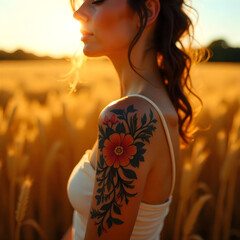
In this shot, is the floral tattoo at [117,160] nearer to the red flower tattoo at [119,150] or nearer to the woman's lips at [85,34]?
the red flower tattoo at [119,150]

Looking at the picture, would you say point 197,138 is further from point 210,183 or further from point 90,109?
point 90,109

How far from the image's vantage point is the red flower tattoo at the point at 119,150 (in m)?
0.79

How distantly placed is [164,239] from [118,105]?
1.39 m

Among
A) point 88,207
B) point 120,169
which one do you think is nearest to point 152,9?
point 120,169

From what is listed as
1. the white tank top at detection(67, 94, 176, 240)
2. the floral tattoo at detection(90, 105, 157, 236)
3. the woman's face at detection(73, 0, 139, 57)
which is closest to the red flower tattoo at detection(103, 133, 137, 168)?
the floral tattoo at detection(90, 105, 157, 236)

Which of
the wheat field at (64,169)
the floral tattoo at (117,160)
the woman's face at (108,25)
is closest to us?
the floral tattoo at (117,160)

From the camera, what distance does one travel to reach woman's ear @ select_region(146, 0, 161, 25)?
931 millimetres

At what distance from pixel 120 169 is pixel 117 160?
24 mm

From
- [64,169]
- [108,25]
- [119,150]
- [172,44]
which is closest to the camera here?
[119,150]

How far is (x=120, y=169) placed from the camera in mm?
789

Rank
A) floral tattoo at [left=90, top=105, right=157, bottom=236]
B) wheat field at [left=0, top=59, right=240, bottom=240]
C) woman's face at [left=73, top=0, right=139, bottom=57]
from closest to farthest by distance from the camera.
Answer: floral tattoo at [left=90, top=105, right=157, bottom=236]
woman's face at [left=73, top=0, right=139, bottom=57]
wheat field at [left=0, top=59, right=240, bottom=240]

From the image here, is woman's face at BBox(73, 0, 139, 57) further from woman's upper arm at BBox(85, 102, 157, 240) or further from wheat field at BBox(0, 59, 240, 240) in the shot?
wheat field at BBox(0, 59, 240, 240)

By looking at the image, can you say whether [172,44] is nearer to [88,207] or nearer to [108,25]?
[108,25]

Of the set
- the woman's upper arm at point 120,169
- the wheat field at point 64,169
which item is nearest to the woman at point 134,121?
the woman's upper arm at point 120,169
